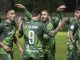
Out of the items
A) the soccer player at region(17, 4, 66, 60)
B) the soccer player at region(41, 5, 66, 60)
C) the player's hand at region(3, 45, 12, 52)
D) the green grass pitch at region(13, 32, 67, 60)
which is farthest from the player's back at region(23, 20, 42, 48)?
the green grass pitch at region(13, 32, 67, 60)

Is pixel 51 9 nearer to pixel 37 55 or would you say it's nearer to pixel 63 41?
pixel 63 41

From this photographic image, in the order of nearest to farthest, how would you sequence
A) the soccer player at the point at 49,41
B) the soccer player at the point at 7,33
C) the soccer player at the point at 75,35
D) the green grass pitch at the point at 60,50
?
1. the soccer player at the point at 7,33
2. the soccer player at the point at 75,35
3. the soccer player at the point at 49,41
4. the green grass pitch at the point at 60,50

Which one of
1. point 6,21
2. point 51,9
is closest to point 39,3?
point 51,9

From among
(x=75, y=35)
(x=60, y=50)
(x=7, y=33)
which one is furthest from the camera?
(x=60, y=50)

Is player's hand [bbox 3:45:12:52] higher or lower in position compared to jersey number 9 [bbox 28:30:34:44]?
lower

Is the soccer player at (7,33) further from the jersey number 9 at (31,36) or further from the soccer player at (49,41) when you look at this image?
the soccer player at (49,41)

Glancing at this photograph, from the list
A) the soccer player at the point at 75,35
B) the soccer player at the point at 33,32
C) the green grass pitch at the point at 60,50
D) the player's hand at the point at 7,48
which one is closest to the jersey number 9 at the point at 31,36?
the soccer player at the point at 33,32

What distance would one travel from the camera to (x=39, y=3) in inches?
1300

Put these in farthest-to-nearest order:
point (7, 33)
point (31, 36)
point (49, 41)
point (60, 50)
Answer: point (60, 50), point (49, 41), point (7, 33), point (31, 36)

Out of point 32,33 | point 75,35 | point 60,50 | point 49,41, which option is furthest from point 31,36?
point 60,50

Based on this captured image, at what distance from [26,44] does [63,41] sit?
11.1 meters

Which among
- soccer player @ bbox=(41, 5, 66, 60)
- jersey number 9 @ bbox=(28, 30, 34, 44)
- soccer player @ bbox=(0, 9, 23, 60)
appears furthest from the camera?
soccer player @ bbox=(41, 5, 66, 60)

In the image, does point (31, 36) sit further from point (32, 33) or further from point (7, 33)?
point (7, 33)

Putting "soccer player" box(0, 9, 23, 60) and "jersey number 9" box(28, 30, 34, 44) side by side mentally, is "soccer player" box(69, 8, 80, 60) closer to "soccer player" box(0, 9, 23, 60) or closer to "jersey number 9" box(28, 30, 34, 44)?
"jersey number 9" box(28, 30, 34, 44)
